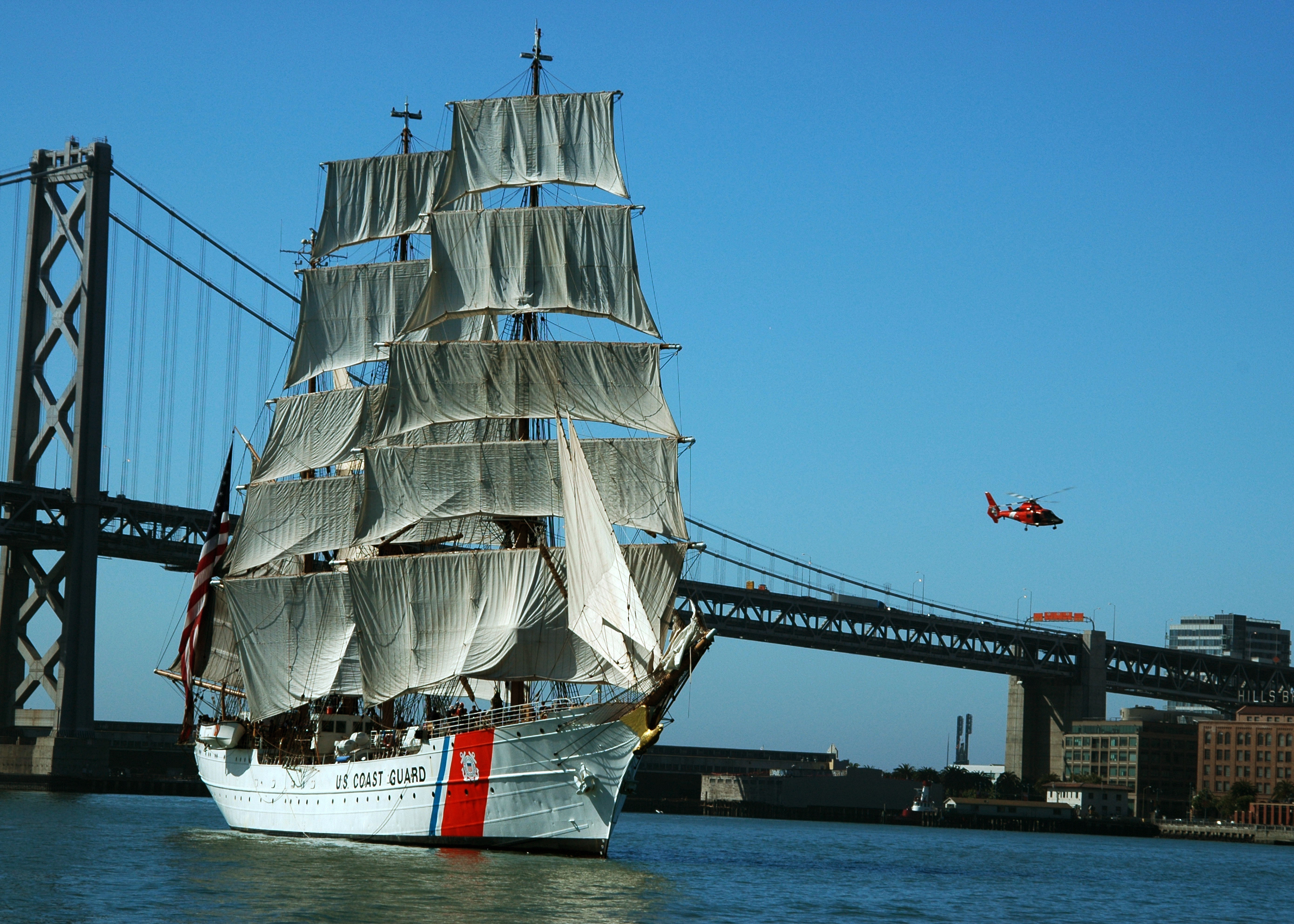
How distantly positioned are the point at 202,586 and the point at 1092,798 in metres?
84.1

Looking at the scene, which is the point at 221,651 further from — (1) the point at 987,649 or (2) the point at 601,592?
(1) the point at 987,649

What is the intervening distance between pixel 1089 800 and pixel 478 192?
8575 cm

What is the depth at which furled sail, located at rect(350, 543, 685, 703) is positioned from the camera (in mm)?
46281

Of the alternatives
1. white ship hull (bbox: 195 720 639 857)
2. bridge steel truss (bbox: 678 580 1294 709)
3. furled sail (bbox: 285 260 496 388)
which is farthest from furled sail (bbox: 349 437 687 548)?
bridge steel truss (bbox: 678 580 1294 709)

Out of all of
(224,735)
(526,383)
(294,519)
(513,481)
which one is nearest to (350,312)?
(294,519)

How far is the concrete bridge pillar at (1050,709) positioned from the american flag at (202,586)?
8385cm

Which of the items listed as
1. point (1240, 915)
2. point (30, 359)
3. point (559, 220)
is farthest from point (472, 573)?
point (30, 359)

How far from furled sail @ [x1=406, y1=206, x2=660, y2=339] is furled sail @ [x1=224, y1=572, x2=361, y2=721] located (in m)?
9.69

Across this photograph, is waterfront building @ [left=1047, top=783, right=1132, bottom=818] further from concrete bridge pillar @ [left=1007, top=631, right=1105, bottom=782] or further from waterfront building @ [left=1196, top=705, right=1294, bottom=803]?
A: waterfront building @ [left=1196, top=705, right=1294, bottom=803]

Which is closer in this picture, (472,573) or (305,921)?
(305,921)

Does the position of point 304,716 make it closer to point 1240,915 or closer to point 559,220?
point 559,220

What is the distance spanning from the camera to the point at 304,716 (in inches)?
2222

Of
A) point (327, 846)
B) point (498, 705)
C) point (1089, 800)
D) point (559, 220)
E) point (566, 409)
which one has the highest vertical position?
point (559, 220)

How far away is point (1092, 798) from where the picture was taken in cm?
12312
